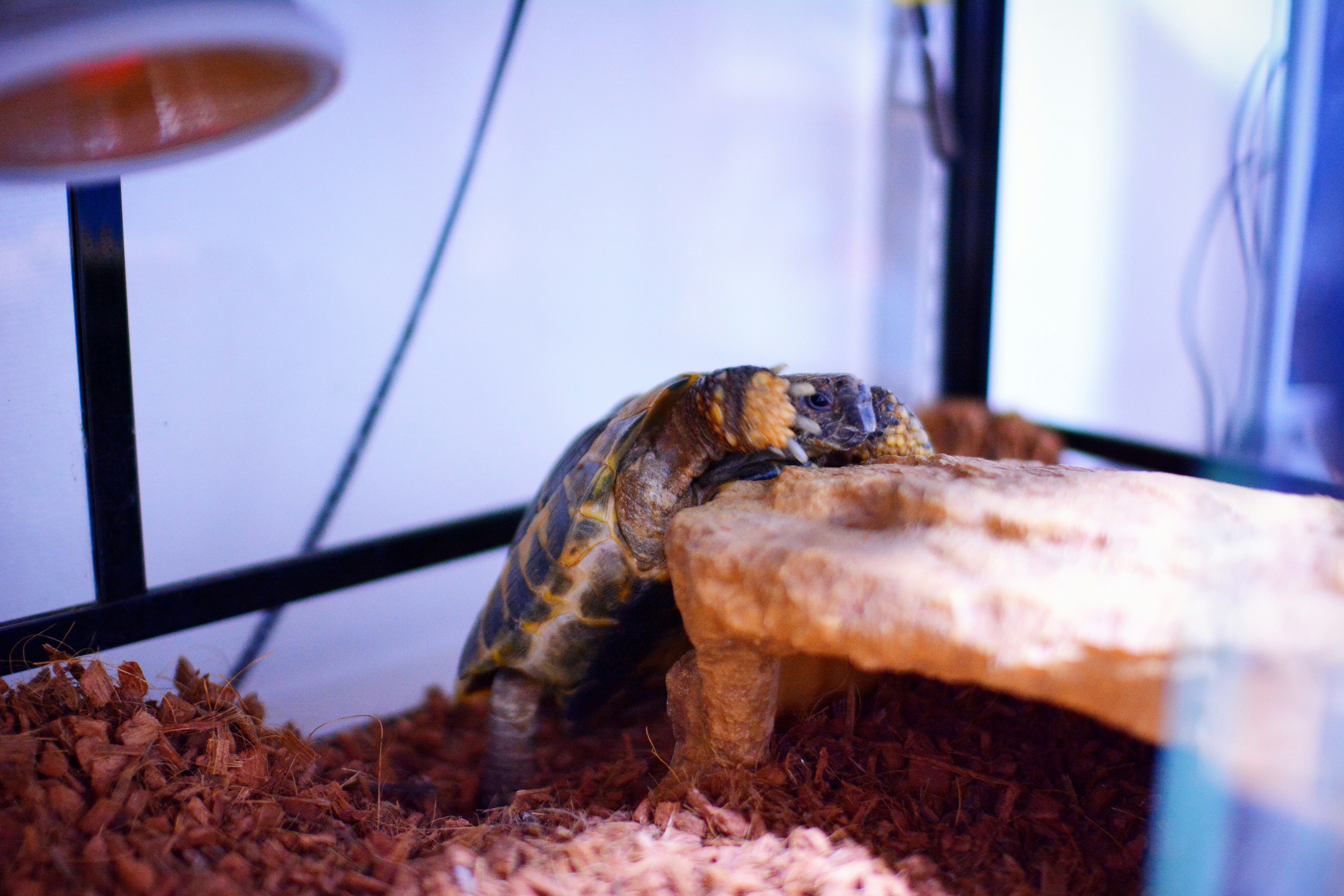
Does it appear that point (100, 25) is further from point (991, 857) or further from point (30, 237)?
point (991, 857)

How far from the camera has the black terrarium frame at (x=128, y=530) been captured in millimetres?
1694

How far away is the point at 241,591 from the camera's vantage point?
6.54 feet

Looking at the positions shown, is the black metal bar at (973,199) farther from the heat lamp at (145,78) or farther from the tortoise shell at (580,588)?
the heat lamp at (145,78)

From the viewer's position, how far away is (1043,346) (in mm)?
3711

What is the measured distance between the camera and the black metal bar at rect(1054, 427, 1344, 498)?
231 cm

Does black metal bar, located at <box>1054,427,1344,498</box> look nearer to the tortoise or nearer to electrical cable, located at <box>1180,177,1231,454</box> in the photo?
electrical cable, located at <box>1180,177,1231,454</box>

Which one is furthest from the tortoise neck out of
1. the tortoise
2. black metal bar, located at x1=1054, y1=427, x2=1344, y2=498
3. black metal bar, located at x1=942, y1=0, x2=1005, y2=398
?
black metal bar, located at x1=942, y1=0, x2=1005, y2=398

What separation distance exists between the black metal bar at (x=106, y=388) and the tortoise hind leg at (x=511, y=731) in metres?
0.86

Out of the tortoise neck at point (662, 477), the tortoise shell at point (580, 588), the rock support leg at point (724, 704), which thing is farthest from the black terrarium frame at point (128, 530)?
the rock support leg at point (724, 704)

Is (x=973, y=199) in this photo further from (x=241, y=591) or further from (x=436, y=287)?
(x=241, y=591)

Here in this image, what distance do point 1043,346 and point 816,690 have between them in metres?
2.66

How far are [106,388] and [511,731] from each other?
1.22 meters

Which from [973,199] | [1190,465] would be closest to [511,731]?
[1190,465]

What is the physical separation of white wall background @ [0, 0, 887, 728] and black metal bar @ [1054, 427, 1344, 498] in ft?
3.66
